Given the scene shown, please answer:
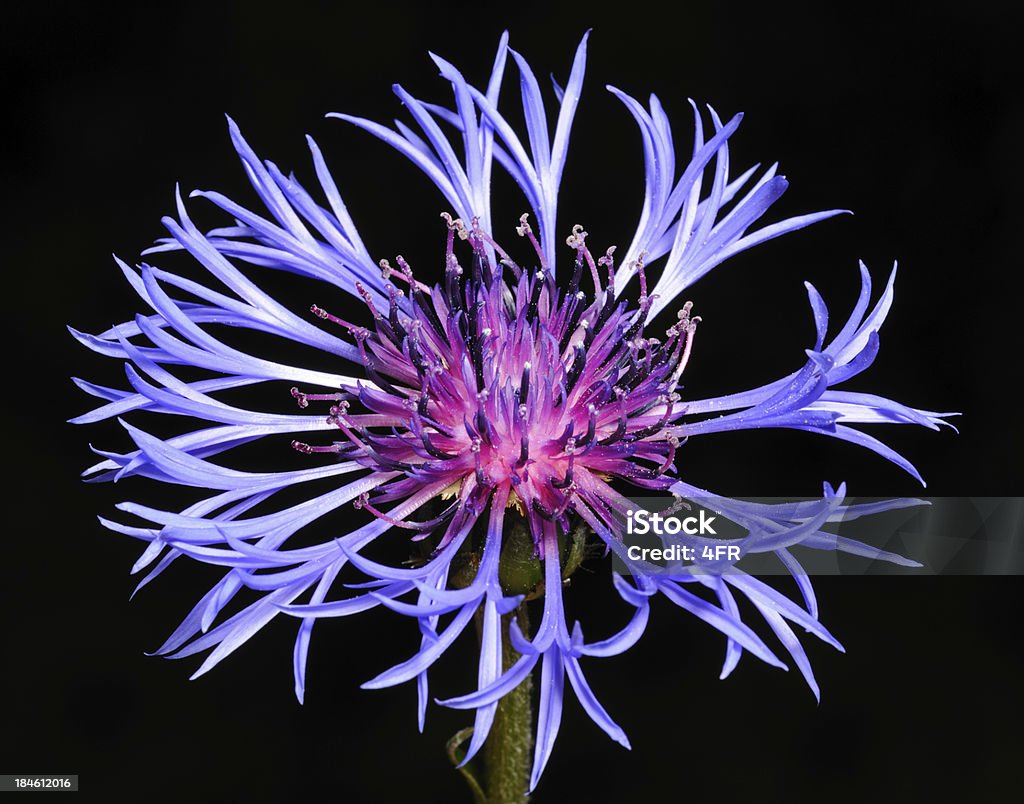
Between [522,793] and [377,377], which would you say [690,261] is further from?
[522,793]

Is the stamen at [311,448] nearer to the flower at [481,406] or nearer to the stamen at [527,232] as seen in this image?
the flower at [481,406]

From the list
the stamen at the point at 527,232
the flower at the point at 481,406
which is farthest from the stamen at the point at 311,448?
the stamen at the point at 527,232

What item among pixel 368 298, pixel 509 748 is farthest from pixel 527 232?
pixel 509 748

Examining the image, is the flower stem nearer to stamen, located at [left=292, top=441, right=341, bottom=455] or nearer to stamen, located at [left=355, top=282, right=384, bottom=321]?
stamen, located at [left=292, top=441, right=341, bottom=455]

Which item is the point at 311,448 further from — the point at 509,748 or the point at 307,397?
the point at 509,748

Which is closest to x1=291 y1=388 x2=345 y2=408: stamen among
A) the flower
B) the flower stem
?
the flower

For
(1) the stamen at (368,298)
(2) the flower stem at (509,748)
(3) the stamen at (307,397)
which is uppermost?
(1) the stamen at (368,298)
